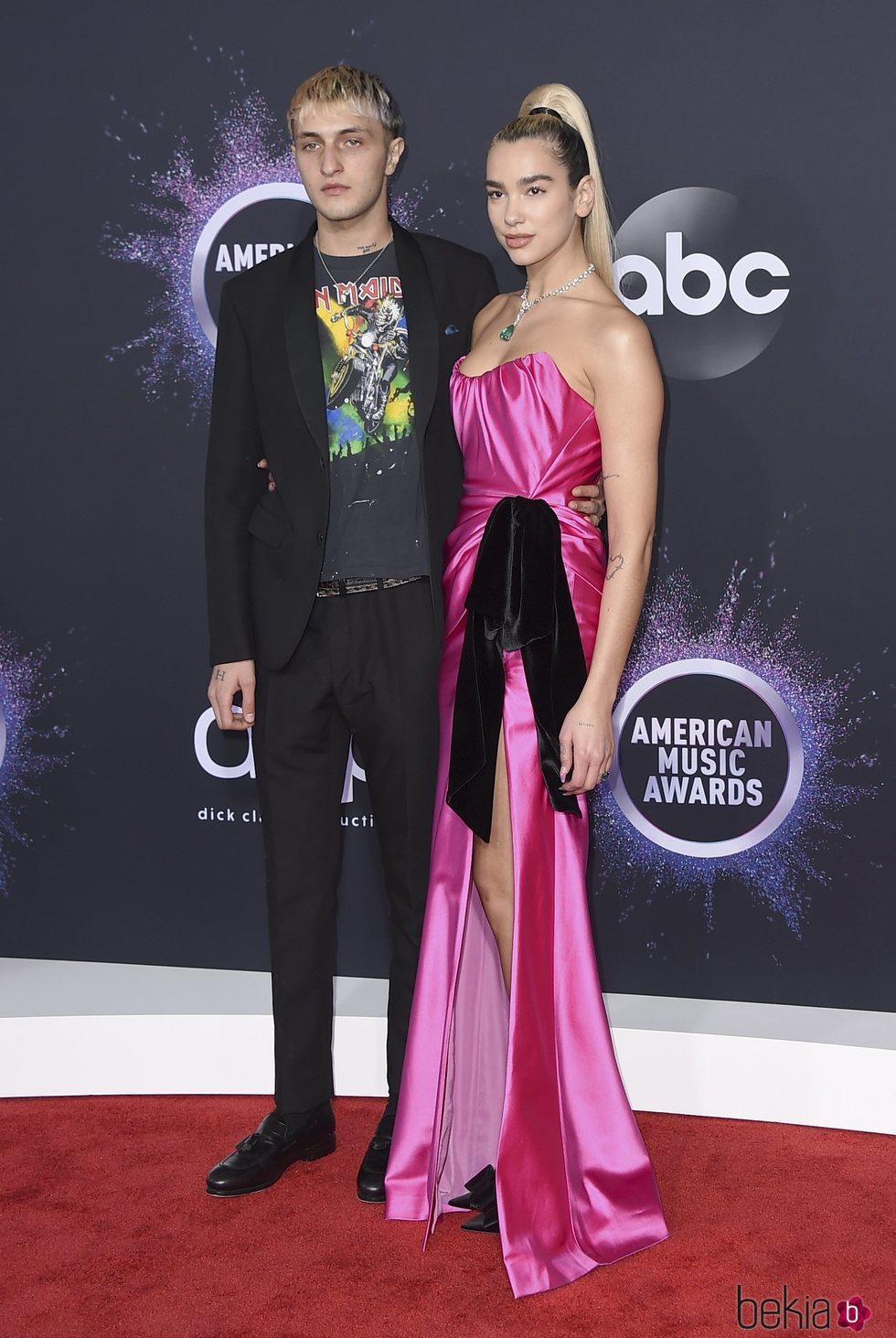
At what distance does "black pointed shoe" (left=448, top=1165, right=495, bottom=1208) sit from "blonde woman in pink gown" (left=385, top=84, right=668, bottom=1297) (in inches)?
1.5

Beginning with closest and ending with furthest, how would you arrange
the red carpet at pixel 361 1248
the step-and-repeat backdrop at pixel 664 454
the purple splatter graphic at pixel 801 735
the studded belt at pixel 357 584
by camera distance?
the red carpet at pixel 361 1248 → the studded belt at pixel 357 584 → the step-and-repeat backdrop at pixel 664 454 → the purple splatter graphic at pixel 801 735

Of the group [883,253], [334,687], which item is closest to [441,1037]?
[334,687]

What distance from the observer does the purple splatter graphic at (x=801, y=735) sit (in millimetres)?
3197

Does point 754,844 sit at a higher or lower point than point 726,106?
lower

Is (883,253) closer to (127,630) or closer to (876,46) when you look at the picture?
(876,46)

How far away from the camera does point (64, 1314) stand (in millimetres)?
2154

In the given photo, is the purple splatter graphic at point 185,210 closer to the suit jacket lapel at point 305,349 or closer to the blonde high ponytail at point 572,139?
the suit jacket lapel at point 305,349

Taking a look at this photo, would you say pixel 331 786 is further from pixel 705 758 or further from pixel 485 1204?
pixel 705 758

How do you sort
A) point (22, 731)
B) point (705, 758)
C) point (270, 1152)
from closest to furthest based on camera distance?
1. point (270, 1152)
2. point (705, 758)
3. point (22, 731)

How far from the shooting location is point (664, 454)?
3207 millimetres

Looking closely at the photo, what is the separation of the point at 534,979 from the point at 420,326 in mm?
1222

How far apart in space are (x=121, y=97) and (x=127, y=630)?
1.37 m

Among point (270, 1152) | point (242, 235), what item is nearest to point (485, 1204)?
point (270, 1152)

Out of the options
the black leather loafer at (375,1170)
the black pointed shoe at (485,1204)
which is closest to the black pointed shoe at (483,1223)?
the black pointed shoe at (485,1204)
